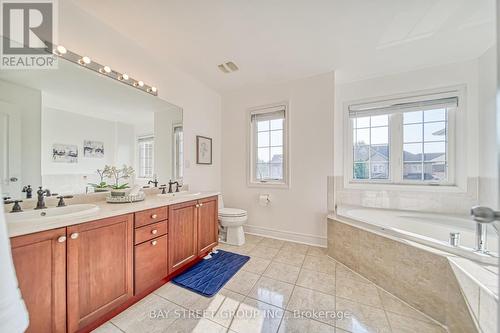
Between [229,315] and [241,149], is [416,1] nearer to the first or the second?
[241,149]

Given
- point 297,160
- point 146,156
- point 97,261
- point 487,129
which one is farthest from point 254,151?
point 487,129

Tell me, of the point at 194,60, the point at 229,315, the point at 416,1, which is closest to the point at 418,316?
the point at 229,315

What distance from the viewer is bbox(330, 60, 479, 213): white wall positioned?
218 cm

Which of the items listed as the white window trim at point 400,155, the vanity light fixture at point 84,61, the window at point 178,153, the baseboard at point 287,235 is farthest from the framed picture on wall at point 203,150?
the white window trim at point 400,155

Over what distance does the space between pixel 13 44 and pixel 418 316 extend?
3441 millimetres

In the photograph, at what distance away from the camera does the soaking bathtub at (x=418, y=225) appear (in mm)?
1635

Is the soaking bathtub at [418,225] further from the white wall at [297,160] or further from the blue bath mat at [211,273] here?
the blue bath mat at [211,273]

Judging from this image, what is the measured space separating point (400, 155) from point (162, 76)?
3.33 metres

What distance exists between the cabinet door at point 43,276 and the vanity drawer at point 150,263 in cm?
43

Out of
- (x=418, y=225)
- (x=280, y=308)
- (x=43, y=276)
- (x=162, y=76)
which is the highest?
(x=162, y=76)

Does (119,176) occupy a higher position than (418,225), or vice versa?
(119,176)

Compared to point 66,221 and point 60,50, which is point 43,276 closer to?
point 66,221

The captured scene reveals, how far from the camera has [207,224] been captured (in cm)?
218

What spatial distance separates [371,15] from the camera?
160 cm
